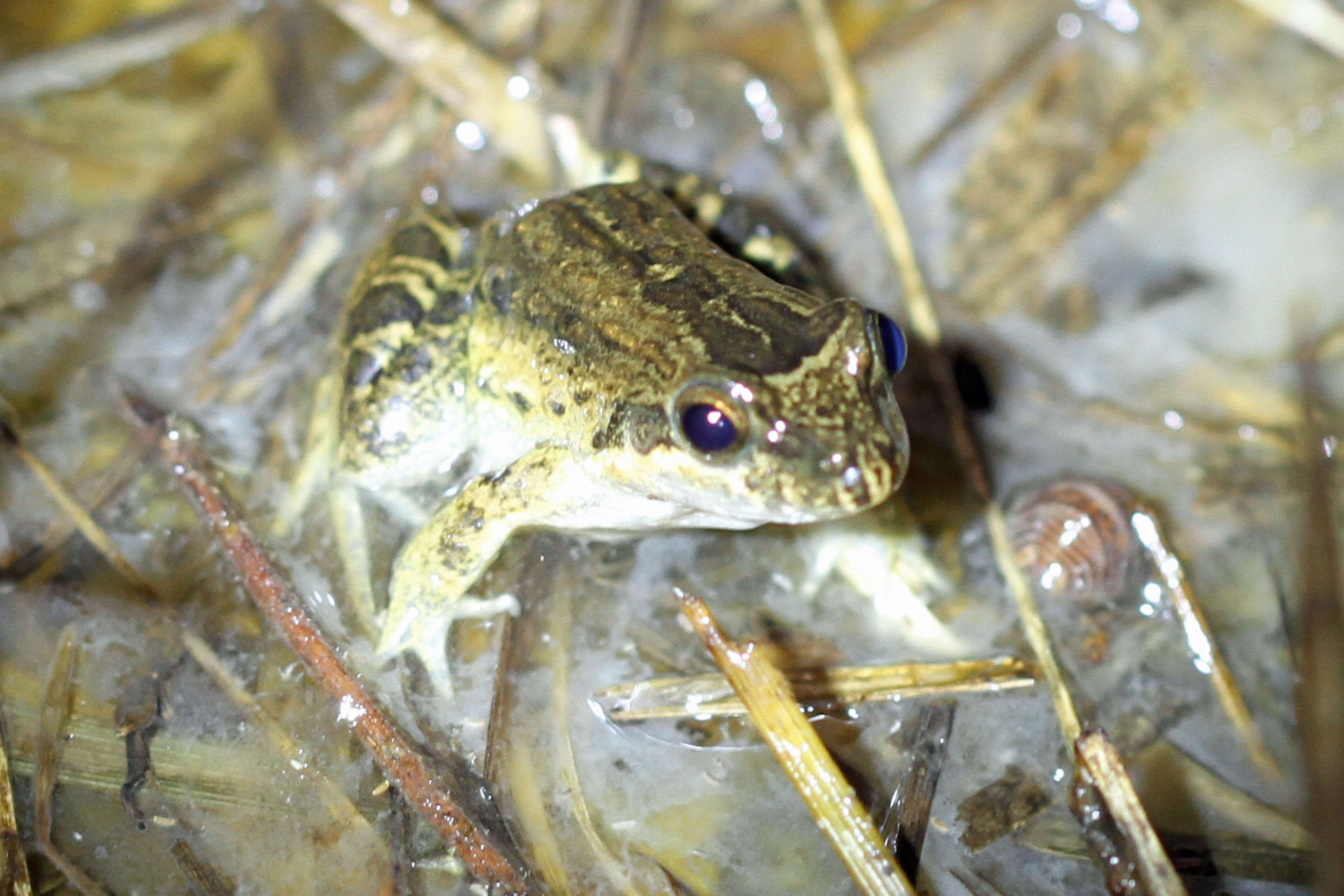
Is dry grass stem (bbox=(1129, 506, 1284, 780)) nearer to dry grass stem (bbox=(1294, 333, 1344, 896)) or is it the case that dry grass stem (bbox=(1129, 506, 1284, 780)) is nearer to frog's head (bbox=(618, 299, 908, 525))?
dry grass stem (bbox=(1294, 333, 1344, 896))

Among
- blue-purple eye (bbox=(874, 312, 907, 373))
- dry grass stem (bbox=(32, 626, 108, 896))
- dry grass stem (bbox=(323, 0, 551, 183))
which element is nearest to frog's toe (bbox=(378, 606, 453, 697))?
dry grass stem (bbox=(32, 626, 108, 896))

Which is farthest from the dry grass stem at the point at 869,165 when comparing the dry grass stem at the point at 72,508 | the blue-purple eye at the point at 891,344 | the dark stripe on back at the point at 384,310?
the dry grass stem at the point at 72,508

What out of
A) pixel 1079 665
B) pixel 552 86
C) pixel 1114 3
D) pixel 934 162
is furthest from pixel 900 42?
pixel 1079 665

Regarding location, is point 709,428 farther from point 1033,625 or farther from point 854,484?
point 1033,625

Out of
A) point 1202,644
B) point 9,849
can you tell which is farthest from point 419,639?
point 1202,644

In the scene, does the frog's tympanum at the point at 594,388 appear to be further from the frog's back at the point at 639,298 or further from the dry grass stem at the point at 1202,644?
the dry grass stem at the point at 1202,644
